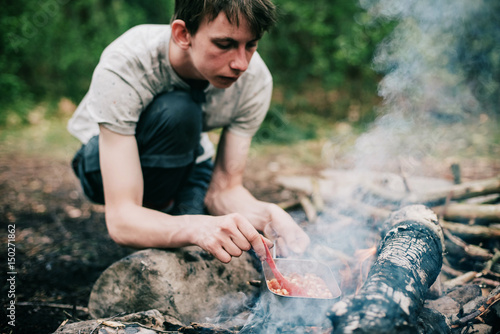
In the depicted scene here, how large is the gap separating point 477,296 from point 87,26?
670 cm

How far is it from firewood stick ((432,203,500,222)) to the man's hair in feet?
5.70

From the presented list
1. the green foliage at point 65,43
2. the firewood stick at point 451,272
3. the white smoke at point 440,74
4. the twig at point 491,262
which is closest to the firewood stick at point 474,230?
the twig at point 491,262

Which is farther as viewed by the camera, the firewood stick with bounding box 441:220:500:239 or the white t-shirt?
the firewood stick with bounding box 441:220:500:239

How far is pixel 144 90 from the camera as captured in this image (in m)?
1.92

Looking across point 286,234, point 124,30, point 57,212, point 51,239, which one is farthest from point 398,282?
point 124,30

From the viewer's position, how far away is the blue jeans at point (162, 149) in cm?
197

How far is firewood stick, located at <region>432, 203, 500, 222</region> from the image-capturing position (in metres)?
2.27

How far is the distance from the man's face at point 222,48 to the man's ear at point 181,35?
0.03 meters

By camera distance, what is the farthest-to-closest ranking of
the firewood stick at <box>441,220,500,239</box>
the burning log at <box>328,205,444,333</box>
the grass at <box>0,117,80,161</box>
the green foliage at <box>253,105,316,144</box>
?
the green foliage at <box>253,105,316,144</box> < the grass at <box>0,117,80,161</box> < the firewood stick at <box>441,220,500,239</box> < the burning log at <box>328,205,444,333</box>

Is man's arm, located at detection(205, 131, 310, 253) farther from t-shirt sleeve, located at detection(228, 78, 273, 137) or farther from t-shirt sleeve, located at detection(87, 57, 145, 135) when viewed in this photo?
t-shirt sleeve, located at detection(87, 57, 145, 135)

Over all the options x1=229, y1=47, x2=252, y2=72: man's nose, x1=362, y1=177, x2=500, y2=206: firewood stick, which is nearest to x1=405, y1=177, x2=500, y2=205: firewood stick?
x1=362, y1=177, x2=500, y2=206: firewood stick

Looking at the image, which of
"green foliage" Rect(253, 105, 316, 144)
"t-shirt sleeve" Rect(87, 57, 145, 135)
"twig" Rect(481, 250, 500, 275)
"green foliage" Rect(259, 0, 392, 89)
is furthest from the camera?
"green foliage" Rect(259, 0, 392, 89)

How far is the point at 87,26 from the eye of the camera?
6152 mm

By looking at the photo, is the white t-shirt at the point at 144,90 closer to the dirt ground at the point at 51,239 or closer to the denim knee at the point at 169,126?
the denim knee at the point at 169,126
